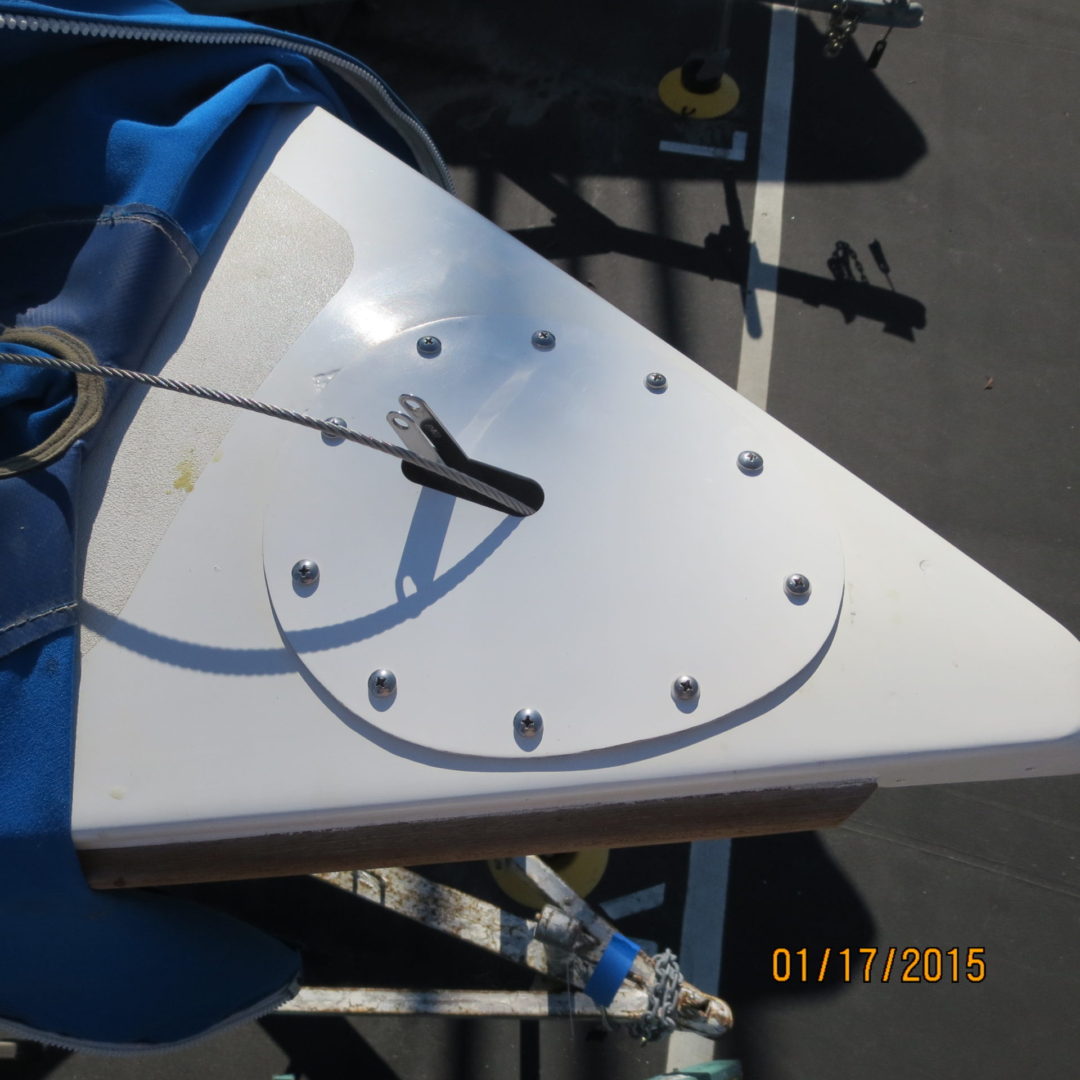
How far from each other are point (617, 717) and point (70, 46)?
1040 mm

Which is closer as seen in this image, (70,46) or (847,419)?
(70,46)

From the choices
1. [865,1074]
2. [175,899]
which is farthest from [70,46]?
[865,1074]

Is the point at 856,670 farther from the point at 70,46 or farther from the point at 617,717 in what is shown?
the point at 70,46

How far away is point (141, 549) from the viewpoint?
0.98 m

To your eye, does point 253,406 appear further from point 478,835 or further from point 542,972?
point 542,972

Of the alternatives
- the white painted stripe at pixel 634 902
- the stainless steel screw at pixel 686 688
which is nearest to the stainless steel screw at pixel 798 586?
the stainless steel screw at pixel 686 688

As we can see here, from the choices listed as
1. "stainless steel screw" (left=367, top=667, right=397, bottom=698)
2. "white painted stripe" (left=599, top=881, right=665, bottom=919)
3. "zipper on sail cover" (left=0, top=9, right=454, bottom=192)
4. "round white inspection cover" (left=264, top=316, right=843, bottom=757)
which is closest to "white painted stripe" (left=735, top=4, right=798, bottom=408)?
"zipper on sail cover" (left=0, top=9, right=454, bottom=192)

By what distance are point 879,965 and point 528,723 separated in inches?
47.6

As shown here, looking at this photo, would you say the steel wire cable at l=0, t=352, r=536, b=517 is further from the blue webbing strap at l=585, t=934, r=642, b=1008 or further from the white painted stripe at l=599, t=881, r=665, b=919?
the white painted stripe at l=599, t=881, r=665, b=919

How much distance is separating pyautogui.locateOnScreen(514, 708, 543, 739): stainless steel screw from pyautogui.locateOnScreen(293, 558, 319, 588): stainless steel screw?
25 cm

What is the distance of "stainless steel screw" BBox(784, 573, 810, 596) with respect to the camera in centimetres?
93

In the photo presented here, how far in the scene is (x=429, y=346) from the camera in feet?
3.55

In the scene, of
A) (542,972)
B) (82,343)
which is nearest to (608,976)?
(542,972)

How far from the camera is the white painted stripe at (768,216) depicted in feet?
7.54
